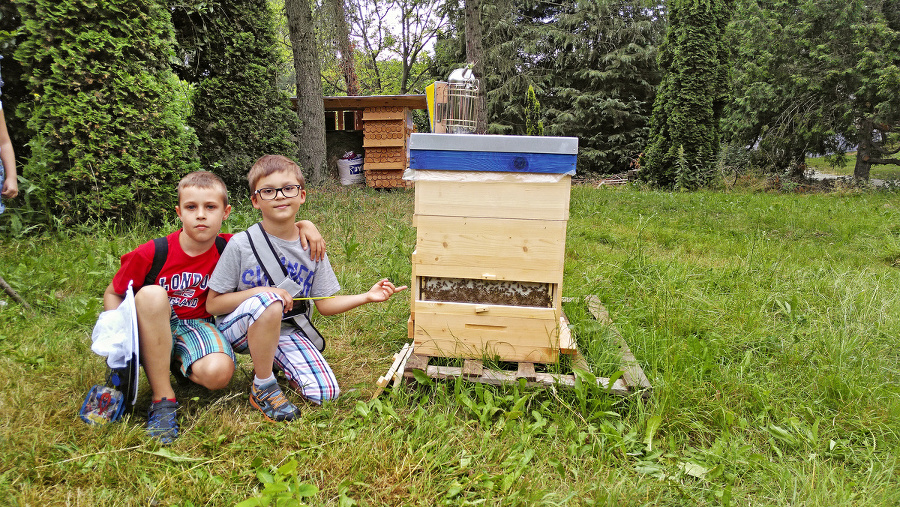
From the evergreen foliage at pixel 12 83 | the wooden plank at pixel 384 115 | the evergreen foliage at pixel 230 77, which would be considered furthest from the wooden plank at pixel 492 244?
the wooden plank at pixel 384 115

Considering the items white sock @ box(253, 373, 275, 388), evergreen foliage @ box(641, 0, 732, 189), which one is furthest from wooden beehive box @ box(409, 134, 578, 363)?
evergreen foliage @ box(641, 0, 732, 189)

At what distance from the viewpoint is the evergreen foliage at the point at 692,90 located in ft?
37.1

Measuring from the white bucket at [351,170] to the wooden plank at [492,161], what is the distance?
370 inches

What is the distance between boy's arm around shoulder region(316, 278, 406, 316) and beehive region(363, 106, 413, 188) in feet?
28.2

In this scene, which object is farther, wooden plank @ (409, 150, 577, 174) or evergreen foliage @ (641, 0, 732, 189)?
evergreen foliage @ (641, 0, 732, 189)

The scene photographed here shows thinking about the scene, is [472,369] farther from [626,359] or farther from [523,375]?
[626,359]

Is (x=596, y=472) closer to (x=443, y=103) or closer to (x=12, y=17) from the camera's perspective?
(x=443, y=103)

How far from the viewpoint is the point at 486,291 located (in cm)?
266

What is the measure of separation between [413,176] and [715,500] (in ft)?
5.72

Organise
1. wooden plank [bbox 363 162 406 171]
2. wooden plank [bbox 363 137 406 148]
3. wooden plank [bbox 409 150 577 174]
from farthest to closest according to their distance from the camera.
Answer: wooden plank [bbox 363 162 406 171], wooden plank [bbox 363 137 406 148], wooden plank [bbox 409 150 577 174]

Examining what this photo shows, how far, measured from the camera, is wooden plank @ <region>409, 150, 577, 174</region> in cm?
237

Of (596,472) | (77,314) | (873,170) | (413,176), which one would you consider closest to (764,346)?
(596,472)

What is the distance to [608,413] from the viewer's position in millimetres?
2307

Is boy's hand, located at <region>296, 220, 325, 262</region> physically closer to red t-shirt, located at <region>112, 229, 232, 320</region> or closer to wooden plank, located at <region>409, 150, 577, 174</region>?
red t-shirt, located at <region>112, 229, 232, 320</region>
